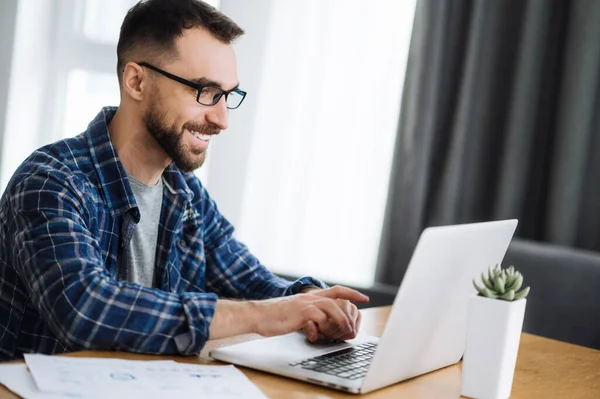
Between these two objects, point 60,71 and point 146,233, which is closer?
point 146,233

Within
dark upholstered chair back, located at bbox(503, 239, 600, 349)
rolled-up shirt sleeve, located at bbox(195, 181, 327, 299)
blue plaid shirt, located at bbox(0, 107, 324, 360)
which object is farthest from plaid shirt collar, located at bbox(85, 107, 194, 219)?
dark upholstered chair back, located at bbox(503, 239, 600, 349)

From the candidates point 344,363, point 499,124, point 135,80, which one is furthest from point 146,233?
point 499,124

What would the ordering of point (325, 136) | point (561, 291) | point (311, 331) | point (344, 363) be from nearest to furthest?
point (344, 363)
point (311, 331)
point (561, 291)
point (325, 136)

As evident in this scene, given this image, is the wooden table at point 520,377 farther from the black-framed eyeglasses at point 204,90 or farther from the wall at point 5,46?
the wall at point 5,46

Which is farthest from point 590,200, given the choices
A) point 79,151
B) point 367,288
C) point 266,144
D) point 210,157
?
point 79,151

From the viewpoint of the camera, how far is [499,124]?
280 cm

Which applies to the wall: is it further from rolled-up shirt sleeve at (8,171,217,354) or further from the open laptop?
the open laptop

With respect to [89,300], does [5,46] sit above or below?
above

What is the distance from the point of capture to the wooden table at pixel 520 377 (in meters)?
1.20

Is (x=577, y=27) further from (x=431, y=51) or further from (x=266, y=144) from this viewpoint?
(x=266, y=144)

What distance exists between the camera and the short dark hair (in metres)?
1.70

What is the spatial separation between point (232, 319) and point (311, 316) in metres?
0.13

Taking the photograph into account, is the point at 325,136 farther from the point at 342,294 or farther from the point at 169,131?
the point at 342,294

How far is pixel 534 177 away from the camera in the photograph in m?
2.75
